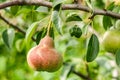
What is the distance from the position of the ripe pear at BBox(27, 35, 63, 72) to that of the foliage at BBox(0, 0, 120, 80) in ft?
0.26

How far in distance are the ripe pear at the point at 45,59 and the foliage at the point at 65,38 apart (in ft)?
0.26

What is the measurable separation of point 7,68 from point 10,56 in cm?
14

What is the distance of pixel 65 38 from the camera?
10.7 ft

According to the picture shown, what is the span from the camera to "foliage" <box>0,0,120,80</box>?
6.11 ft

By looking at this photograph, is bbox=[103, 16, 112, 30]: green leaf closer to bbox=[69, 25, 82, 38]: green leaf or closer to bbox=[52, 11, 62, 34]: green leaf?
bbox=[69, 25, 82, 38]: green leaf

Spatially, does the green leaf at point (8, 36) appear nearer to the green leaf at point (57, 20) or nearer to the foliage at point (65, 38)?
the foliage at point (65, 38)

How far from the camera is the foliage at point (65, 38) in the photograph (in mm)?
1861

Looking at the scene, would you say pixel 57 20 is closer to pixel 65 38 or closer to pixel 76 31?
pixel 76 31

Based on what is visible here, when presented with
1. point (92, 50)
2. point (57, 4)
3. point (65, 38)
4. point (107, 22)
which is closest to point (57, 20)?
point (57, 4)

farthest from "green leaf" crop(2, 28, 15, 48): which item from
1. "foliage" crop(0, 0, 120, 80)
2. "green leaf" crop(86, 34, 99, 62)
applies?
"green leaf" crop(86, 34, 99, 62)

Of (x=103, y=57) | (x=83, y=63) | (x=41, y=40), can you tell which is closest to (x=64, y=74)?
(x=83, y=63)

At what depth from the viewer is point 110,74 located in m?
3.01

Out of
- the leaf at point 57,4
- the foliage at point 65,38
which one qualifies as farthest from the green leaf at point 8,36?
the leaf at point 57,4

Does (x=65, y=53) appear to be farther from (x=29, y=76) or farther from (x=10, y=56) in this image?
(x=10, y=56)
